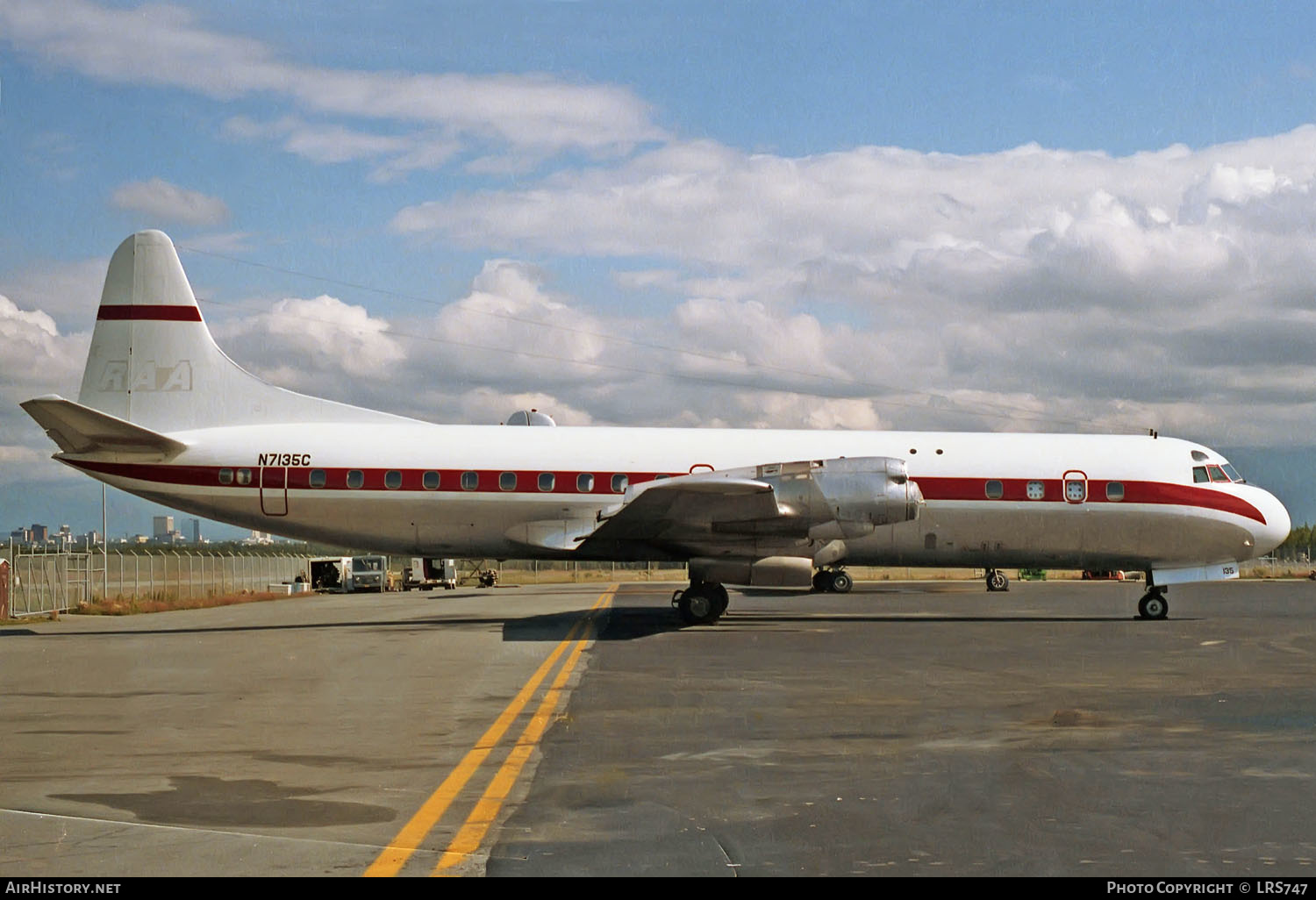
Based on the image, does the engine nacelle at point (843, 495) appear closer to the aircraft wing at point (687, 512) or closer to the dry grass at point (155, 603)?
the aircraft wing at point (687, 512)

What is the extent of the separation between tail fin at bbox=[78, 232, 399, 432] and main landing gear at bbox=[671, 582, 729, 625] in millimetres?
9750

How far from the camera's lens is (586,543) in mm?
24453

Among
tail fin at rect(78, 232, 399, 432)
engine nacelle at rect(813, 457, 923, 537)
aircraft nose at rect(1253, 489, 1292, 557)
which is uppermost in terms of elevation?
tail fin at rect(78, 232, 399, 432)

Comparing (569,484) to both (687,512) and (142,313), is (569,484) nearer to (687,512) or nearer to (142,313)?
(687,512)

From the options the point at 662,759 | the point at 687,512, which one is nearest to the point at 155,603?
the point at 687,512

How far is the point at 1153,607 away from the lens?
27.1 m

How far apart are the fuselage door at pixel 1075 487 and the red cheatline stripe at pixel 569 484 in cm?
10

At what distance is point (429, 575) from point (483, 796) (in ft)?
186

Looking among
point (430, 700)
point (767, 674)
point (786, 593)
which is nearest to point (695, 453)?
point (767, 674)

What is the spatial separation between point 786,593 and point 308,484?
21871mm

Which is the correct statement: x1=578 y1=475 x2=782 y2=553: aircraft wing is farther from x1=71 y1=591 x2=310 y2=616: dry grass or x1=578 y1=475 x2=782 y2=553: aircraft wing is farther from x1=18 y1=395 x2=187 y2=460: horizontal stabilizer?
x1=71 y1=591 x2=310 y2=616: dry grass

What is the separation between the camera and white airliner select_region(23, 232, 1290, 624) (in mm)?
23812

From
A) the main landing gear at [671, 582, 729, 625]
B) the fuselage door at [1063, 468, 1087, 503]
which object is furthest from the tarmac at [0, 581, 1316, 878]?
the fuselage door at [1063, 468, 1087, 503]

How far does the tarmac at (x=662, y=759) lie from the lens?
630 cm
